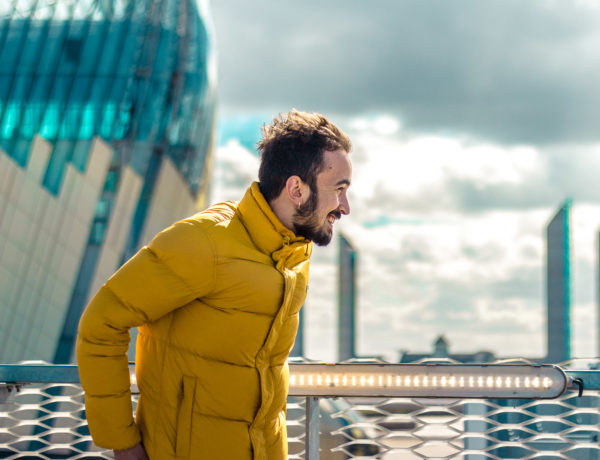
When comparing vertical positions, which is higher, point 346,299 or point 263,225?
point 346,299

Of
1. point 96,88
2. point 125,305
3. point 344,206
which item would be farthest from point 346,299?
point 125,305

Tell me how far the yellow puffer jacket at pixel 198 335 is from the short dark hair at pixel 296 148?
9 centimetres

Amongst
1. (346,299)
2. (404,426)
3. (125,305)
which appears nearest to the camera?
(125,305)

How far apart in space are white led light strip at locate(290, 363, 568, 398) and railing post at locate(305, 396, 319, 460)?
9.9 inches

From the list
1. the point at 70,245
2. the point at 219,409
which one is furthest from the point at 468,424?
the point at 70,245

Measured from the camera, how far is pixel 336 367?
139 inches

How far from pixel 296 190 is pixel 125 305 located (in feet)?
2.28

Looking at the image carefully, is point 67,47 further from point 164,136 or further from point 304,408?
point 304,408

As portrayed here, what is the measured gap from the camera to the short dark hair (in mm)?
2484

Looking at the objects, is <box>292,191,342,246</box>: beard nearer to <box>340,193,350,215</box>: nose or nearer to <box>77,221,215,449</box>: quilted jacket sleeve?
<box>340,193,350,215</box>: nose

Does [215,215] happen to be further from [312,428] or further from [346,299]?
[346,299]

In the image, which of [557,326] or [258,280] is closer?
[258,280]

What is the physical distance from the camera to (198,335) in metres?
2.43

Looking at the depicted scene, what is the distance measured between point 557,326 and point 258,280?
3230 cm
